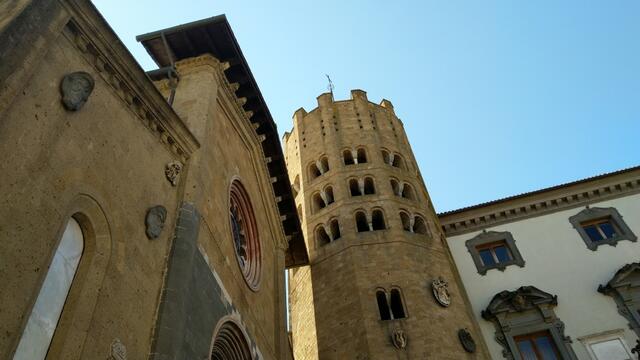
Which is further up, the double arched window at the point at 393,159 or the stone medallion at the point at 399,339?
the double arched window at the point at 393,159

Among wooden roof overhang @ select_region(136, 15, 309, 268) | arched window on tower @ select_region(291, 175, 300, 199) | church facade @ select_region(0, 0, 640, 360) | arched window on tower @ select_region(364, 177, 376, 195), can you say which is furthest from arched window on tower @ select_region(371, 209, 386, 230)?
wooden roof overhang @ select_region(136, 15, 309, 268)

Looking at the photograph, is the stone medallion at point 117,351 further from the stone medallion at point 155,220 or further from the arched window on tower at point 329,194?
the arched window on tower at point 329,194

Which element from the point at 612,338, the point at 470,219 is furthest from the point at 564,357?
the point at 470,219

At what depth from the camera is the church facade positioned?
596 centimetres

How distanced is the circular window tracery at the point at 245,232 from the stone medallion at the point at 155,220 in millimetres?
4339

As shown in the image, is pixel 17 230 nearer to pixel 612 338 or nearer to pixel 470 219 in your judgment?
pixel 612 338

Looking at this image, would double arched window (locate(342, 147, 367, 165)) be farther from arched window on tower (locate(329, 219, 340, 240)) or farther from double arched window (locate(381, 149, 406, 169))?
arched window on tower (locate(329, 219, 340, 240))

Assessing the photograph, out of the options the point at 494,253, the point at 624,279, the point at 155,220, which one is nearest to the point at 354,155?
the point at 494,253

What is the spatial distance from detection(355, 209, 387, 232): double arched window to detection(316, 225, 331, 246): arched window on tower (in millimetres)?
1438

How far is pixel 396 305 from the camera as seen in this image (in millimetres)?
19453

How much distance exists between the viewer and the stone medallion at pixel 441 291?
19109 millimetres

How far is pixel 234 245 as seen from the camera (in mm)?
11688

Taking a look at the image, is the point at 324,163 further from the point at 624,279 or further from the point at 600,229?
the point at 624,279

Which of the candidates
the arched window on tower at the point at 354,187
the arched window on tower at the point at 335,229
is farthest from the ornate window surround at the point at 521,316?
the arched window on tower at the point at 354,187
